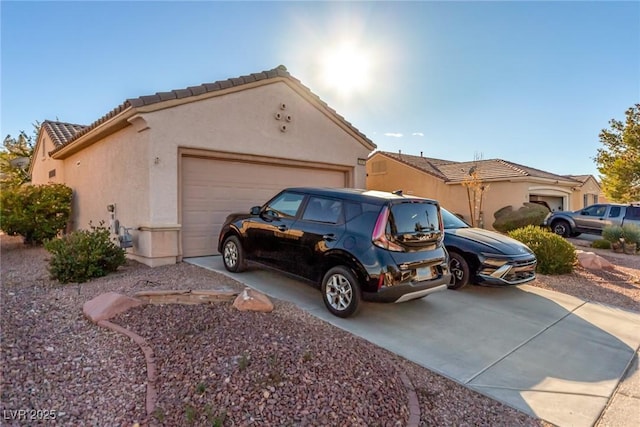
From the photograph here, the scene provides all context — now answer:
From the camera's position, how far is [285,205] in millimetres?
5883

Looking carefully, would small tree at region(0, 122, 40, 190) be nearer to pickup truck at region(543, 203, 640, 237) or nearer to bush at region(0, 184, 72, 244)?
bush at region(0, 184, 72, 244)

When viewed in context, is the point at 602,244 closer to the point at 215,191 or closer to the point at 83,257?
the point at 215,191

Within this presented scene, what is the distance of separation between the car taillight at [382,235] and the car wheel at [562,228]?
607 inches

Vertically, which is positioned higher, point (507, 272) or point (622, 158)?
point (622, 158)

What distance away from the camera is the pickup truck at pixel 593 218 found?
15094mm

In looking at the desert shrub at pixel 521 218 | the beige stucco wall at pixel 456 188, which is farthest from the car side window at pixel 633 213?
the beige stucco wall at pixel 456 188

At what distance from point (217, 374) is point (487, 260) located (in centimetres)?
505

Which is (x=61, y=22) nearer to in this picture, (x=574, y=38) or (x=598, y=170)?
(x=574, y=38)

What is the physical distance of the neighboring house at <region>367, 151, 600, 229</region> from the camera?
60.8 feet

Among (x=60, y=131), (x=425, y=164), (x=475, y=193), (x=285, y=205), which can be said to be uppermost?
(x=60, y=131)

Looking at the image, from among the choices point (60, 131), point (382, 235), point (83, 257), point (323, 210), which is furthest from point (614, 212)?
point (60, 131)

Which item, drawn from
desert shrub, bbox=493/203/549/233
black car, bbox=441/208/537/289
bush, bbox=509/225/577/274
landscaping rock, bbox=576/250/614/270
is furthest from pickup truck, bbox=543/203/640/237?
black car, bbox=441/208/537/289

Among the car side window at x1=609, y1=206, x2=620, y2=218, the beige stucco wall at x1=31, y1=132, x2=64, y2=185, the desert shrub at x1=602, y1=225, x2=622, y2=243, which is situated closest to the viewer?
the desert shrub at x1=602, y1=225, x2=622, y2=243

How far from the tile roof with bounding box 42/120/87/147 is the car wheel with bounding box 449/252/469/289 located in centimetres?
1388
